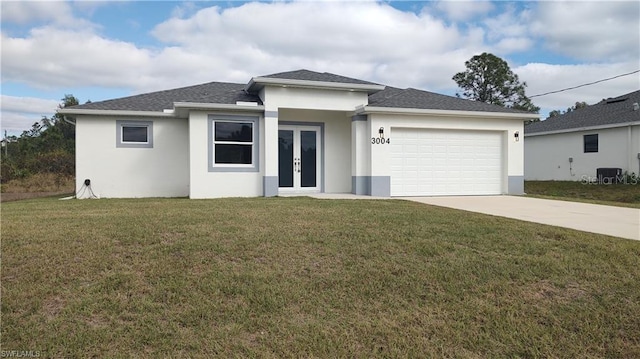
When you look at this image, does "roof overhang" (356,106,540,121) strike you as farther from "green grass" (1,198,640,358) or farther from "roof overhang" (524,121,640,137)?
"roof overhang" (524,121,640,137)

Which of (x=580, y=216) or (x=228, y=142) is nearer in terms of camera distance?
(x=580, y=216)

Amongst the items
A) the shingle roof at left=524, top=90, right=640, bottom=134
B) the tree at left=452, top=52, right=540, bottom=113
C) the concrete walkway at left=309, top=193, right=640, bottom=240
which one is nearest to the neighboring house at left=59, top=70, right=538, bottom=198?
the concrete walkway at left=309, top=193, right=640, bottom=240

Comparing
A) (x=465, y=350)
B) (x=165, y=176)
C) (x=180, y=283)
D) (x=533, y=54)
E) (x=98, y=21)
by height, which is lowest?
(x=465, y=350)

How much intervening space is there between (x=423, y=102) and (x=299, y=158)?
4786 mm

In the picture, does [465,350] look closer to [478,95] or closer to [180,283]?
[180,283]

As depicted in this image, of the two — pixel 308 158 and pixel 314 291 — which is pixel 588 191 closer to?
pixel 308 158

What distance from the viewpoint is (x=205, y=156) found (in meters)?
12.9

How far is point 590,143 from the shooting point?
23359 mm

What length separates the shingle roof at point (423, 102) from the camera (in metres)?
14.1

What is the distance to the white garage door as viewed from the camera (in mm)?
14016

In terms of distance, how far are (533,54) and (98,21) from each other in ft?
71.1

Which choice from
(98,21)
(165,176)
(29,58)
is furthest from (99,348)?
(29,58)

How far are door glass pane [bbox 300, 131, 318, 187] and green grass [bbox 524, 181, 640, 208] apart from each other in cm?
894

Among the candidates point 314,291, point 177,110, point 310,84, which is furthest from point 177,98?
point 314,291
